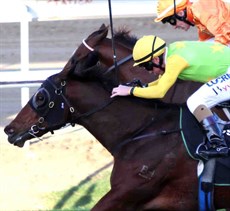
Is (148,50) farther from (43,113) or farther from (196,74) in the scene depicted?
(43,113)

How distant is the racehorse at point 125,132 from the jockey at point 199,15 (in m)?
0.82

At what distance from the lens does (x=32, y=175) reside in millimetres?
10750

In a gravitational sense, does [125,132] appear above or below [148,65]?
below

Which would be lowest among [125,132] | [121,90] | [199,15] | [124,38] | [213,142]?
[125,132]

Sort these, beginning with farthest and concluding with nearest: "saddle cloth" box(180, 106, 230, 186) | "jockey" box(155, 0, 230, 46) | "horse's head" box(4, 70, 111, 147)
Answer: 1. "jockey" box(155, 0, 230, 46)
2. "horse's head" box(4, 70, 111, 147)
3. "saddle cloth" box(180, 106, 230, 186)

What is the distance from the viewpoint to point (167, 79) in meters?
6.92

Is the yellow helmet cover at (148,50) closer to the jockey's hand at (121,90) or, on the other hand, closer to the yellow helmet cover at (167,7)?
the jockey's hand at (121,90)

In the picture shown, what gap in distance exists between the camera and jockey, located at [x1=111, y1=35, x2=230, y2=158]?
22.9ft

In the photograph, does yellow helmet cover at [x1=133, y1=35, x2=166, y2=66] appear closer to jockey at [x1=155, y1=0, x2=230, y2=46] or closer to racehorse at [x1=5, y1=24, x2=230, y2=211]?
racehorse at [x1=5, y1=24, x2=230, y2=211]

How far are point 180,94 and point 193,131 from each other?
547 millimetres

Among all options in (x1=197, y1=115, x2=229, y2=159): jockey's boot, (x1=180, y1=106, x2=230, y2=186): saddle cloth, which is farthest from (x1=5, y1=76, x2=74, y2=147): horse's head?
(x1=197, y1=115, x2=229, y2=159): jockey's boot

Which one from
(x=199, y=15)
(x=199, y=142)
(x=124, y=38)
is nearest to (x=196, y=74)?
(x=199, y=142)

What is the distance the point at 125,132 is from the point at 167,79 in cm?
63

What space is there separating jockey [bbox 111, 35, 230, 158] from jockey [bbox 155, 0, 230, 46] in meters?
0.72
